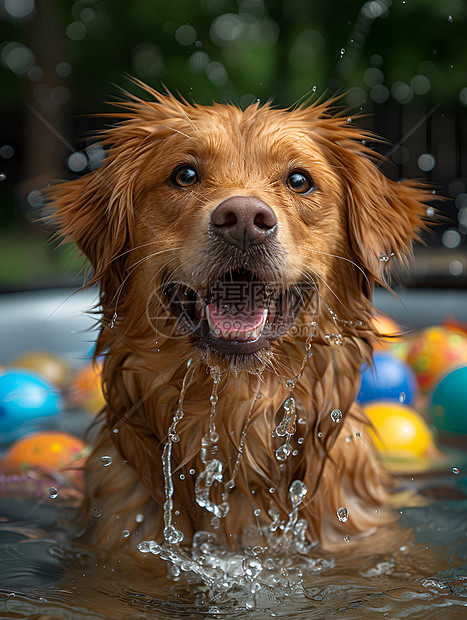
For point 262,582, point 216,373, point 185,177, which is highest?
point 185,177

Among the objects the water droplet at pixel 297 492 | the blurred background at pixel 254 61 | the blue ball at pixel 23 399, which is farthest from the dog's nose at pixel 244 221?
the blurred background at pixel 254 61

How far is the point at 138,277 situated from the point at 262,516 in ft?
3.08

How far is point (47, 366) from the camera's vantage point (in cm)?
502

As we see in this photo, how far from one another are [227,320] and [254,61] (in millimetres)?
7765

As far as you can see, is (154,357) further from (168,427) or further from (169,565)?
(169,565)

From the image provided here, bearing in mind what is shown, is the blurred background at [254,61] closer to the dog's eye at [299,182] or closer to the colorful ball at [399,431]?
the colorful ball at [399,431]

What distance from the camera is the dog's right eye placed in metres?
2.28

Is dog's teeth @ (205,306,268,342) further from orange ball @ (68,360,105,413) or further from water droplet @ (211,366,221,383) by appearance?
orange ball @ (68,360,105,413)

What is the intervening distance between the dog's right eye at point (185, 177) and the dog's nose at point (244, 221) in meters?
0.27

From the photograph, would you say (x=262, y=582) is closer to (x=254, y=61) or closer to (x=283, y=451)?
(x=283, y=451)

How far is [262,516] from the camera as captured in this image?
2475 millimetres

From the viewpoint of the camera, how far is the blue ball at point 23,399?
405 cm

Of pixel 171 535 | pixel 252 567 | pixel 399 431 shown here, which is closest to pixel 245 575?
pixel 252 567

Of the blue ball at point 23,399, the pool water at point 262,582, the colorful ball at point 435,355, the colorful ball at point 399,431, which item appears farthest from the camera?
the colorful ball at point 435,355
